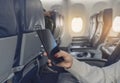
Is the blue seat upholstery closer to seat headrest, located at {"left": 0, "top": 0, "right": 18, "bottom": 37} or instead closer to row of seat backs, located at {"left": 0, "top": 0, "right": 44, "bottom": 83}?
row of seat backs, located at {"left": 0, "top": 0, "right": 44, "bottom": 83}

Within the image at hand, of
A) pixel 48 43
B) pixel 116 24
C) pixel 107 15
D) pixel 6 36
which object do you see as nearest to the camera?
pixel 6 36

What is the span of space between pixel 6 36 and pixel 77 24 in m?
6.74

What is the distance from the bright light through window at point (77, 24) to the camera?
738 cm

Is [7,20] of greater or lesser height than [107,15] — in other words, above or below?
above

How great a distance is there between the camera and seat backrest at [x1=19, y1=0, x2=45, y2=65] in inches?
42.3

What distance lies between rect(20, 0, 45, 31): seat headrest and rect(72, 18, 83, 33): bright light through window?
603 cm

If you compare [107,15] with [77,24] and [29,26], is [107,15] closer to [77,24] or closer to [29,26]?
[29,26]

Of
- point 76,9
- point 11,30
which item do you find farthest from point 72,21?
point 11,30

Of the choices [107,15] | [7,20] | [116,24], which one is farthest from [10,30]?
[116,24]

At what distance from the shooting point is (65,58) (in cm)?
135

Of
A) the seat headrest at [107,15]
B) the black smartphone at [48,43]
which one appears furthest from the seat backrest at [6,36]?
the seat headrest at [107,15]

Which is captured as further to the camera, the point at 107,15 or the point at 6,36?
the point at 107,15

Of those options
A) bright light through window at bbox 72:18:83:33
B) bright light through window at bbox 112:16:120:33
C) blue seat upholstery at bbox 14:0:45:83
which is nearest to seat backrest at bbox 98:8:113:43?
blue seat upholstery at bbox 14:0:45:83

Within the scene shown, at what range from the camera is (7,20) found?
812mm
